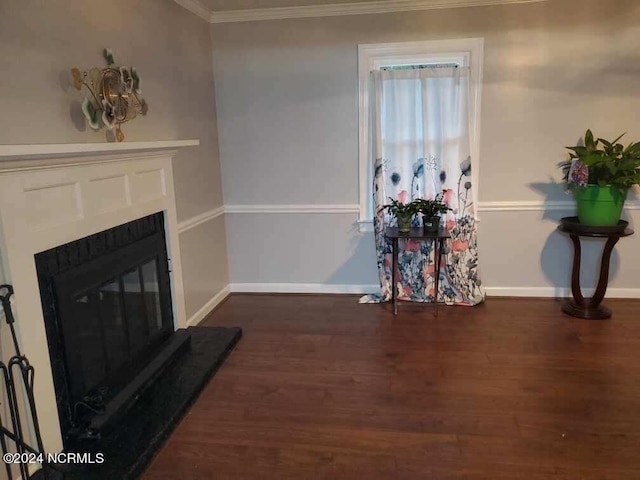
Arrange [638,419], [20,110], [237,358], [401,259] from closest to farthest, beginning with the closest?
[20,110] → [638,419] → [237,358] → [401,259]

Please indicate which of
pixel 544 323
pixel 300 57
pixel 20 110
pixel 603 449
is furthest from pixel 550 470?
pixel 300 57

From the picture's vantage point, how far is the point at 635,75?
143 inches


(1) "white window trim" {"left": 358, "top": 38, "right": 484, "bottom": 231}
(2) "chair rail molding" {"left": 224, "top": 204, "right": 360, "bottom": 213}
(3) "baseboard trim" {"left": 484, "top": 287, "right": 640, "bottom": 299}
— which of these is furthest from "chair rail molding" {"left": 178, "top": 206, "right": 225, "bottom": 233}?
(3) "baseboard trim" {"left": 484, "top": 287, "right": 640, "bottom": 299}

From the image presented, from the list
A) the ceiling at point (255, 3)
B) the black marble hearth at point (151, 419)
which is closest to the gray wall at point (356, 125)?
the ceiling at point (255, 3)

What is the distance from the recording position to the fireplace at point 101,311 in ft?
6.95

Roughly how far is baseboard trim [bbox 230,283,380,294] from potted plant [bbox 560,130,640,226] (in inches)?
67.7

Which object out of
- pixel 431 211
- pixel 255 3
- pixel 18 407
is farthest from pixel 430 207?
pixel 18 407

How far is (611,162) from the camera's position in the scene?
3.40 metres

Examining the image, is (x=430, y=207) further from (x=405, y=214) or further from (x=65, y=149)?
(x=65, y=149)

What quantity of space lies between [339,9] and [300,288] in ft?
7.55

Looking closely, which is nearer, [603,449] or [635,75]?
[603,449]

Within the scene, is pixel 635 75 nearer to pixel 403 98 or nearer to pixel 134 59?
pixel 403 98

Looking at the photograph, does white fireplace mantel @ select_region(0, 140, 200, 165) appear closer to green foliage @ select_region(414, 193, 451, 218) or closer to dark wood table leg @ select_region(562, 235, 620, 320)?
green foliage @ select_region(414, 193, 451, 218)

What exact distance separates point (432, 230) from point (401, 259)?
422mm
